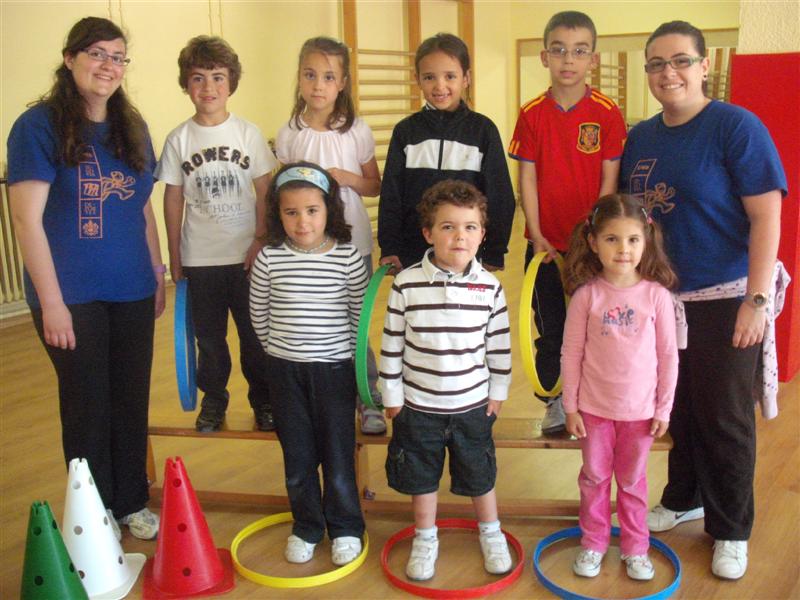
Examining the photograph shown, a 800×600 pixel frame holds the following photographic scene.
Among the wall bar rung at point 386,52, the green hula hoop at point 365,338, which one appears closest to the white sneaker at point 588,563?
the green hula hoop at point 365,338

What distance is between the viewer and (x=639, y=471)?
2.36 m

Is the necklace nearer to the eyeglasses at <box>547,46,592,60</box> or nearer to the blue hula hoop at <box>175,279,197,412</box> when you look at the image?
the blue hula hoop at <box>175,279,197,412</box>

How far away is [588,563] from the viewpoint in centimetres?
241

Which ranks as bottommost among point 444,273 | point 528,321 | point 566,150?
point 528,321

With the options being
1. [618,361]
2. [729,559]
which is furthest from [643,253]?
[729,559]

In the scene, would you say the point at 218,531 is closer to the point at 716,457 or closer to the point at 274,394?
the point at 274,394

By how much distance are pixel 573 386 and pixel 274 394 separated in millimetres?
896

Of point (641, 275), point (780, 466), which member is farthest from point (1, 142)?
point (780, 466)

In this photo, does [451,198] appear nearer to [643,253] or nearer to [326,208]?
[326,208]

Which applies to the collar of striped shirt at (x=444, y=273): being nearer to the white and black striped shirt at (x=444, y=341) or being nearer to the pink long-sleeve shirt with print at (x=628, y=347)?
the white and black striped shirt at (x=444, y=341)

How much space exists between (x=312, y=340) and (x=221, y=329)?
52 cm

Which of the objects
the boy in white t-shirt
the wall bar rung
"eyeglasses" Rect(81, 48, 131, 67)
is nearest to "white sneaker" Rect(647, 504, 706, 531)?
the boy in white t-shirt

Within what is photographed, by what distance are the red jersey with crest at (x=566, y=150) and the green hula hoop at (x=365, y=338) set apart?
59cm

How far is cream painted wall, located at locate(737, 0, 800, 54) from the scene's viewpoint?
12.0ft
